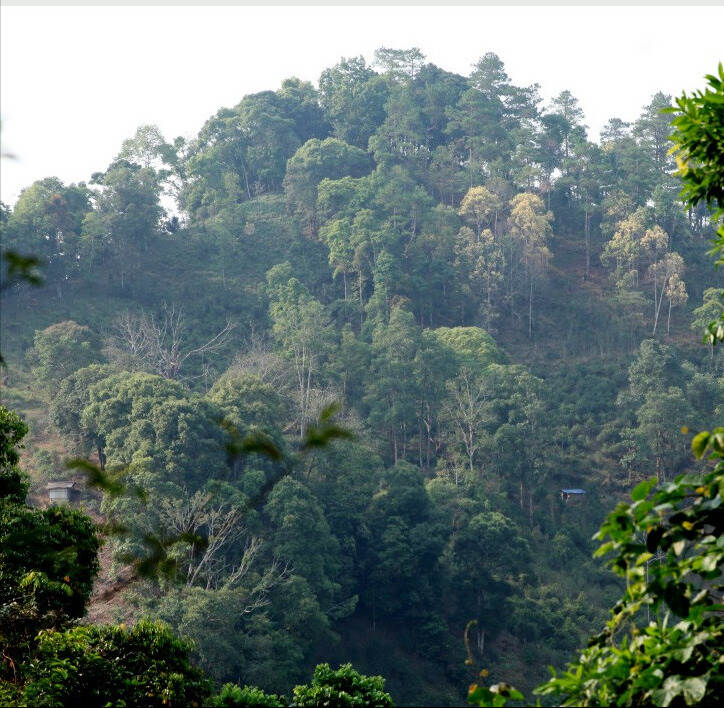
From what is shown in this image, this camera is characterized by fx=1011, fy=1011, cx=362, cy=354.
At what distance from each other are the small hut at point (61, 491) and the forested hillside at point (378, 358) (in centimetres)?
27

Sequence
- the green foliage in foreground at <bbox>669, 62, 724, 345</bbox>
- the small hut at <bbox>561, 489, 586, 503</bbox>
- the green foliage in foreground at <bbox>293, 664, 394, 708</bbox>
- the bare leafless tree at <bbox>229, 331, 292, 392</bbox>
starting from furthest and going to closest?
the small hut at <bbox>561, 489, 586, 503</bbox> < the bare leafless tree at <bbox>229, 331, 292, 392</bbox> < the green foliage in foreground at <bbox>293, 664, 394, 708</bbox> < the green foliage in foreground at <bbox>669, 62, 724, 345</bbox>

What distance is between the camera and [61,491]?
22.0 metres

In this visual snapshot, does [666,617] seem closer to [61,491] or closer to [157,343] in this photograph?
[61,491]

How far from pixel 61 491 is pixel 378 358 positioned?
32.1 ft

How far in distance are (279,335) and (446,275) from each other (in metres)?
6.99

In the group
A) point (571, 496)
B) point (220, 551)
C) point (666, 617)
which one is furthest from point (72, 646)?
point (571, 496)

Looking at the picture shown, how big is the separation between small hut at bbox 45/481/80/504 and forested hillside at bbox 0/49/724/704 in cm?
27

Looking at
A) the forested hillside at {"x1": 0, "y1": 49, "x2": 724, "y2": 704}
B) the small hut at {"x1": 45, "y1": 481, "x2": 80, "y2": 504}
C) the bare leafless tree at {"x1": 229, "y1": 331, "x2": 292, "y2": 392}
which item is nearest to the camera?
the forested hillside at {"x1": 0, "y1": 49, "x2": 724, "y2": 704}

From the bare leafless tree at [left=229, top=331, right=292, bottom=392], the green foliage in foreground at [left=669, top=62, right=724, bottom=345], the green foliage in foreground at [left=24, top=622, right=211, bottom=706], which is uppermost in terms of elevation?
the green foliage in foreground at [left=669, top=62, right=724, bottom=345]

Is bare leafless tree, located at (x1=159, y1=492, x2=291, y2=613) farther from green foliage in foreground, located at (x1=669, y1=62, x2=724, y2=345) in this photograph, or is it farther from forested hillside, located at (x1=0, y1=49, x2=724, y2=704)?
green foliage in foreground, located at (x1=669, y1=62, x2=724, y2=345)

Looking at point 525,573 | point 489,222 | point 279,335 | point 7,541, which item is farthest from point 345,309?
point 7,541

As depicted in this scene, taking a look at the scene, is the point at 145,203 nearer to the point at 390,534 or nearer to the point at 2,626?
the point at 390,534

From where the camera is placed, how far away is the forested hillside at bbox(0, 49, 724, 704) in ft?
67.6

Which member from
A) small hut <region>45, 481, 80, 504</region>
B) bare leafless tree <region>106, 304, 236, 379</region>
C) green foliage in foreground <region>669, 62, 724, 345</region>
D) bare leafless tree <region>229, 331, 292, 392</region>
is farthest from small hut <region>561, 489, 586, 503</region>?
green foliage in foreground <region>669, 62, 724, 345</region>
